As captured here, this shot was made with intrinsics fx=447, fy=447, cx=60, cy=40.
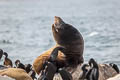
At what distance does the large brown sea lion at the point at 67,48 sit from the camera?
33.1ft

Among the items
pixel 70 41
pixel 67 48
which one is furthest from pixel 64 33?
pixel 67 48

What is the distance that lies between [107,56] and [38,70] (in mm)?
6374

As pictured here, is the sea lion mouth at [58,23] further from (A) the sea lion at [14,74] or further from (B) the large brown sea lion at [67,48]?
(A) the sea lion at [14,74]

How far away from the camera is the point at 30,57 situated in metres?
16.8

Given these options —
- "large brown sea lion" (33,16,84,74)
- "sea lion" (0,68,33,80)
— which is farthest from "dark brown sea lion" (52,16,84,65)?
"sea lion" (0,68,33,80)

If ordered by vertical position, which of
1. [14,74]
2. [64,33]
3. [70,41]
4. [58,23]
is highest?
[58,23]

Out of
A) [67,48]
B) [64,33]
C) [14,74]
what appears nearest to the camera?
[14,74]

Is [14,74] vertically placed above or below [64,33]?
below

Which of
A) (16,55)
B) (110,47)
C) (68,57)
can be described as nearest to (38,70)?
(68,57)

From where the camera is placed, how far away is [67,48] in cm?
1018

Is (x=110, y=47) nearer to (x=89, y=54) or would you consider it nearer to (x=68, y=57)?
(x=89, y=54)

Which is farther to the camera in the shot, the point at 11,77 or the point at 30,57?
the point at 30,57

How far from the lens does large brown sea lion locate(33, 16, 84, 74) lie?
10.1 m

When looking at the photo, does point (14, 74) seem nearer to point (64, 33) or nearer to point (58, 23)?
point (64, 33)
